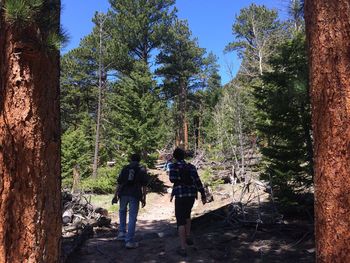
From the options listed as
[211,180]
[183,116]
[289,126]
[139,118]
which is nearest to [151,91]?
[139,118]

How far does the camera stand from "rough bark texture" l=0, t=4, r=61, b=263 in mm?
3195

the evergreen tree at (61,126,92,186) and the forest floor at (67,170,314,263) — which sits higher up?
the evergreen tree at (61,126,92,186)

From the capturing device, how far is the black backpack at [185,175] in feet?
23.1

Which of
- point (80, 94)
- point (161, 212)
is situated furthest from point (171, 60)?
point (161, 212)

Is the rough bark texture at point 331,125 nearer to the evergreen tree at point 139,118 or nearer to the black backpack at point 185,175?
the black backpack at point 185,175

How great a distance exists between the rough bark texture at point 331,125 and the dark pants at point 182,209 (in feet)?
11.0

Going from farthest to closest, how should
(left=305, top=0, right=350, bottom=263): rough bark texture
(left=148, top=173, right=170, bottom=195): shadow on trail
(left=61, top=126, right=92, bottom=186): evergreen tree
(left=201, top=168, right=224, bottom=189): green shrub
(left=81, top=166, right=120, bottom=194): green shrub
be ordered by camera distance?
(left=61, top=126, right=92, bottom=186): evergreen tree
(left=148, top=173, right=170, bottom=195): shadow on trail
(left=81, top=166, right=120, bottom=194): green shrub
(left=201, top=168, right=224, bottom=189): green shrub
(left=305, top=0, right=350, bottom=263): rough bark texture

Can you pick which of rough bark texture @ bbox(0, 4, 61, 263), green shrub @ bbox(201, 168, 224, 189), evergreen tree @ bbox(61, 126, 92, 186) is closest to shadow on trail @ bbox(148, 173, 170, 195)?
green shrub @ bbox(201, 168, 224, 189)

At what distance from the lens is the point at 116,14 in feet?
108

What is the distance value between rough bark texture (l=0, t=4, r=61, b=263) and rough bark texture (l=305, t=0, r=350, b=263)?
7.86ft

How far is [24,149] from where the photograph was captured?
323 centimetres

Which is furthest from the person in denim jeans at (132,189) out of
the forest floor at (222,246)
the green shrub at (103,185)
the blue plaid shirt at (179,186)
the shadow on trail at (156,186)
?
the green shrub at (103,185)

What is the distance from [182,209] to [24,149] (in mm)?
4145

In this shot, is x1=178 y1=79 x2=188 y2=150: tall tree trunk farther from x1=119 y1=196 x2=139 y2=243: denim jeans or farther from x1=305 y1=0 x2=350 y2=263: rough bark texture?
x1=305 y1=0 x2=350 y2=263: rough bark texture
